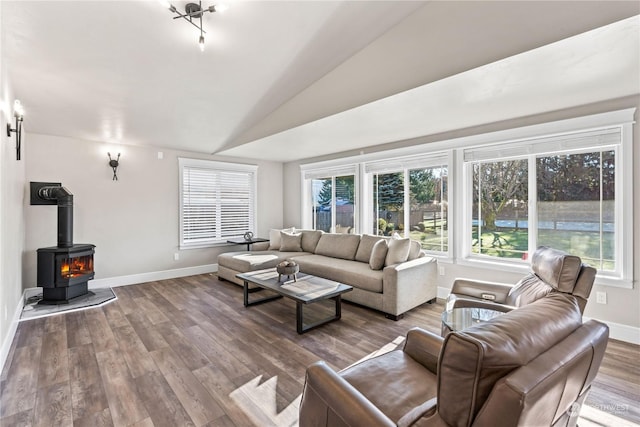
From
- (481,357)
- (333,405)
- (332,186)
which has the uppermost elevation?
(332,186)

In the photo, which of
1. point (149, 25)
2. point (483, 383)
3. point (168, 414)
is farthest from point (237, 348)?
point (149, 25)

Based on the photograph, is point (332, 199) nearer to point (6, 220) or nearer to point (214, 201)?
point (214, 201)

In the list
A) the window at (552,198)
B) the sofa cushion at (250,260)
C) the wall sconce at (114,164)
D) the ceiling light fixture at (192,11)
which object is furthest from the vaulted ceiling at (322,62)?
the sofa cushion at (250,260)

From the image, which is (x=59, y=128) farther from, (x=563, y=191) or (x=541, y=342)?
(x=563, y=191)

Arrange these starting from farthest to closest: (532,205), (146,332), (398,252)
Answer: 1. (398,252)
2. (532,205)
3. (146,332)

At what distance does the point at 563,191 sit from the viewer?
326 cm

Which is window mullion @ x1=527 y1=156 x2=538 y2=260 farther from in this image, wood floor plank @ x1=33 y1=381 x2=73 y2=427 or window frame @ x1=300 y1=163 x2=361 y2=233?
wood floor plank @ x1=33 y1=381 x2=73 y2=427

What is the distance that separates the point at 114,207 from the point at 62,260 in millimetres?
1170

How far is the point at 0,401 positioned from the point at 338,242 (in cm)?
386

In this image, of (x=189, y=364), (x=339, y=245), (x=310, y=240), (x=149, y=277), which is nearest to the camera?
(x=189, y=364)

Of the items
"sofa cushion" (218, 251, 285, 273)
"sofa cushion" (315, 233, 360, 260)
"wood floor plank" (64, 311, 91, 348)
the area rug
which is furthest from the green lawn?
the area rug

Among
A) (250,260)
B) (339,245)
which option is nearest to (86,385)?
(250,260)

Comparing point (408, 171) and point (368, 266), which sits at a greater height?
point (408, 171)

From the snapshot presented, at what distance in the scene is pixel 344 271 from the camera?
3.88m
